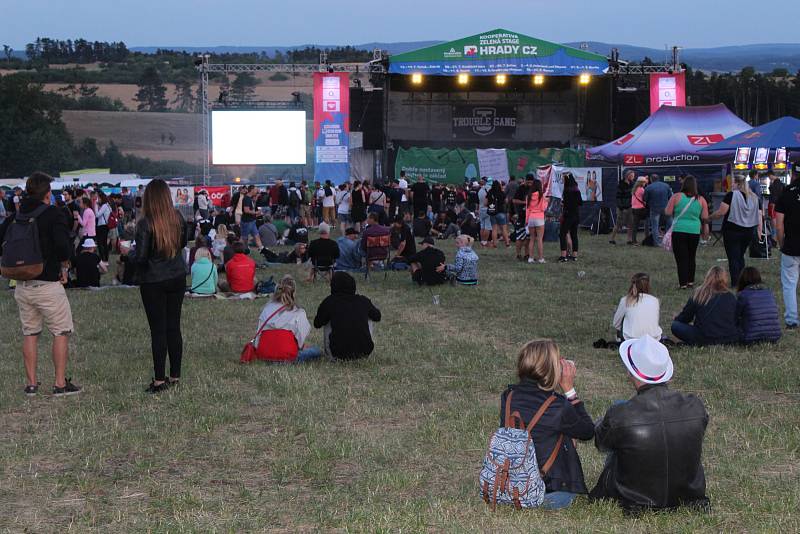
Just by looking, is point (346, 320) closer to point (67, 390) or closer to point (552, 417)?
point (67, 390)

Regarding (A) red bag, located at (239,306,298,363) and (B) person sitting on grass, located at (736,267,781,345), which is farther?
(B) person sitting on grass, located at (736,267,781,345)

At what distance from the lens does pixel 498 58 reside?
40.1 metres

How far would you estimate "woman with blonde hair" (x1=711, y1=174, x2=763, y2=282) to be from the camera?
13.2 m

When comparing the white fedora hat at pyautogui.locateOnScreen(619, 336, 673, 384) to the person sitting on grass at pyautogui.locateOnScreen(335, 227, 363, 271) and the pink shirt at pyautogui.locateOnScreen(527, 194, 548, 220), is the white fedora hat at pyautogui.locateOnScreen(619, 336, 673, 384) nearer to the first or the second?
the person sitting on grass at pyautogui.locateOnScreen(335, 227, 363, 271)

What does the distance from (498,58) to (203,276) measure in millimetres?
27195

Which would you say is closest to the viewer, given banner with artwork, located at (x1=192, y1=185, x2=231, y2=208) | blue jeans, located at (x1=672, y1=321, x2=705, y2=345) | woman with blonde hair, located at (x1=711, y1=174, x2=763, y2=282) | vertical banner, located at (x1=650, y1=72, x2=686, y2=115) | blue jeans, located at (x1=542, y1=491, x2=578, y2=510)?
blue jeans, located at (x1=542, y1=491, x2=578, y2=510)

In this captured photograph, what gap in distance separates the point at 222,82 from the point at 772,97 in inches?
2647

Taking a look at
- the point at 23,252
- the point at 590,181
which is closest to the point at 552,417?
the point at 23,252

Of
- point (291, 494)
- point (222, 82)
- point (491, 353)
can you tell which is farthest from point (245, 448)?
point (222, 82)

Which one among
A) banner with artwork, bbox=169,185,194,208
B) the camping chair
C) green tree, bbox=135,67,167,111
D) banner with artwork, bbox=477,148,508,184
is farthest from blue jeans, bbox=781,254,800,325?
green tree, bbox=135,67,167,111

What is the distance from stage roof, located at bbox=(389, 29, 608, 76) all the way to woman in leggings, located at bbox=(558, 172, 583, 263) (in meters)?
21.7

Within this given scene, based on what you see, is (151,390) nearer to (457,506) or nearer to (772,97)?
(457,506)

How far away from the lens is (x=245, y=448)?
22.6 feet

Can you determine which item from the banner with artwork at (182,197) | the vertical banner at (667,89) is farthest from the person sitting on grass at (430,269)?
the vertical banner at (667,89)
